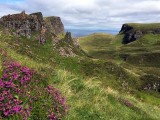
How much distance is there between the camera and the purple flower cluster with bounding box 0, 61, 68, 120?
10.1 meters

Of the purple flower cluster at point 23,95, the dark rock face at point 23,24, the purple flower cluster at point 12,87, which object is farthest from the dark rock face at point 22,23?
the purple flower cluster at point 23,95

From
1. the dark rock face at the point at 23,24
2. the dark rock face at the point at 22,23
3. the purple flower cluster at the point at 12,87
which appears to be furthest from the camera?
the dark rock face at the point at 22,23

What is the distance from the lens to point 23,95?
427 inches

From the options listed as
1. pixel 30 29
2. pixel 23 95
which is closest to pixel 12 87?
pixel 23 95

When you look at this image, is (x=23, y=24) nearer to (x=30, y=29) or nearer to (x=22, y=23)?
(x=22, y=23)

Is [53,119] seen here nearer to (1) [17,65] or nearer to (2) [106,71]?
(1) [17,65]

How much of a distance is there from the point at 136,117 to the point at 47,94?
6.54m

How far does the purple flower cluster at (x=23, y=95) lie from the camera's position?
396 inches

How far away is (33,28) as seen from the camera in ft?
331

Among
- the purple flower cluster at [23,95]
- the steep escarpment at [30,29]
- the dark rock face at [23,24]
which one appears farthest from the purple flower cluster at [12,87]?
the dark rock face at [23,24]

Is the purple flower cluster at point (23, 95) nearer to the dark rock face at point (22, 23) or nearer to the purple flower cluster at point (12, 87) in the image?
the purple flower cluster at point (12, 87)

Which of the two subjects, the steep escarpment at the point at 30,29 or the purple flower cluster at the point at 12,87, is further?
the steep escarpment at the point at 30,29

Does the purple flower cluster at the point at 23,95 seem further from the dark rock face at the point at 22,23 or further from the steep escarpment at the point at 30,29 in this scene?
Result: the dark rock face at the point at 22,23

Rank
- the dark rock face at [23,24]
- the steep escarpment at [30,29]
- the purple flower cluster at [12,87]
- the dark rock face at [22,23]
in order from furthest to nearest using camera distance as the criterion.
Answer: the dark rock face at [22,23]
the dark rock face at [23,24]
the steep escarpment at [30,29]
the purple flower cluster at [12,87]
